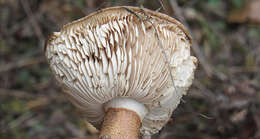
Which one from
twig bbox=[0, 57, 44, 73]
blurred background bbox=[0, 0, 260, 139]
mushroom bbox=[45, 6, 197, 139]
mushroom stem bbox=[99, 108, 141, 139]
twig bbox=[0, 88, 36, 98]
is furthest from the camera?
twig bbox=[0, 57, 44, 73]

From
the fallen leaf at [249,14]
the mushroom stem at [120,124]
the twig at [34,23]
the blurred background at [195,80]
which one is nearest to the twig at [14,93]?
the blurred background at [195,80]

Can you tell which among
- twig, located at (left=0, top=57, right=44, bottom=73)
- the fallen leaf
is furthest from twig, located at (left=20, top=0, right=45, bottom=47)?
the fallen leaf

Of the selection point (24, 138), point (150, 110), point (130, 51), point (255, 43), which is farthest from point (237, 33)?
point (24, 138)

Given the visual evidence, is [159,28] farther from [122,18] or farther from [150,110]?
[150,110]

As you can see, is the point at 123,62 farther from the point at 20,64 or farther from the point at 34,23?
the point at 20,64

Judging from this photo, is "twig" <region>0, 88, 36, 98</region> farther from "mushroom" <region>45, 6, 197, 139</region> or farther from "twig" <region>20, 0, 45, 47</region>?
"mushroom" <region>45, 6, 197, 139</region>

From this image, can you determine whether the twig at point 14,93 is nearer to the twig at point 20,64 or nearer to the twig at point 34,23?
the twig at point 20,64

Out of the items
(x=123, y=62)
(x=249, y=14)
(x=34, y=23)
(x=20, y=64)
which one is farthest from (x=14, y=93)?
(x=249, y=14)
